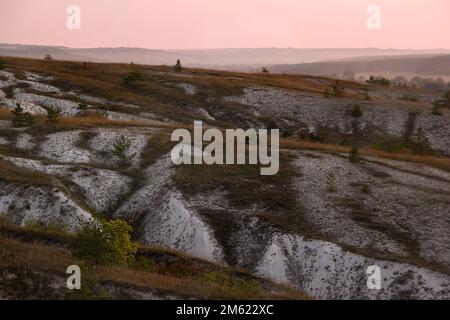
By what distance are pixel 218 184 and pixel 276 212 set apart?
18.8 feet

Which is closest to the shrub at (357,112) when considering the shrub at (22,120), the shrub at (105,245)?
the shrub at (22,120)

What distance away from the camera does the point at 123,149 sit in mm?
46625

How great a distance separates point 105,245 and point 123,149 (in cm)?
2246

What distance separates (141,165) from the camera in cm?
4559

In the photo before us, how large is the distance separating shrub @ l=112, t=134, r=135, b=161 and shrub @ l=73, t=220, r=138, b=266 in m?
20.1

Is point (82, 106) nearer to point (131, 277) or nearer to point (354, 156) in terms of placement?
point (354, 156)

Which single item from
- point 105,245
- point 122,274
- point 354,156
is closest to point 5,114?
point 354,156

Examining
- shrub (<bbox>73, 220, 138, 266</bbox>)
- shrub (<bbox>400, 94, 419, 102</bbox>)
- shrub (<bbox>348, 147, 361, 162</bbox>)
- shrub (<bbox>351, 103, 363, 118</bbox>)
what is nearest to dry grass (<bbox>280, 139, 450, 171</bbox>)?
shrub (<bbox>348, 147, 361, 162</bbox>)

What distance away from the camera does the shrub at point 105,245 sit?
2464 cm

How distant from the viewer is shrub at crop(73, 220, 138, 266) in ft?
80.8

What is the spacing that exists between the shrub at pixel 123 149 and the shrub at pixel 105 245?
66.0 feet

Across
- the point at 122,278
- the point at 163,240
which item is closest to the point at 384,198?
the point at 163,240

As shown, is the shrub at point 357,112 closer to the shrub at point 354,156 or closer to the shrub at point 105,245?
the shrub at point 354,156

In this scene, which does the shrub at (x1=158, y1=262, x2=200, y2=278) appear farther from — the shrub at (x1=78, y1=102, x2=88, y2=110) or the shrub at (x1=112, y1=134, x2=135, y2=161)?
the shrub at (x1=78, y1=102, x2=88, y2=110)
